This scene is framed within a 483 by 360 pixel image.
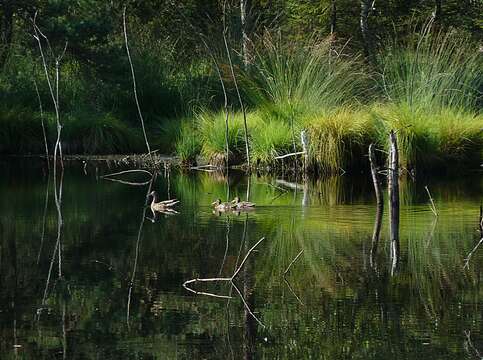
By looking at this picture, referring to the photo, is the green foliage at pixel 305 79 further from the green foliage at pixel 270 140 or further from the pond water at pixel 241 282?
the pond water at pixel 241 282

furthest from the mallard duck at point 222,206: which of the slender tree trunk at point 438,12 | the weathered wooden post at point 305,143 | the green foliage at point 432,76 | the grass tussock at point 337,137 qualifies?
the slender tree trunk at point 438,12

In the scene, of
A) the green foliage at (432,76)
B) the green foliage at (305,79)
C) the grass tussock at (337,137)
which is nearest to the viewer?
the grass tussock at (337,137)

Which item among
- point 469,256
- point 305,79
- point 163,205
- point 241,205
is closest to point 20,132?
point 305,79

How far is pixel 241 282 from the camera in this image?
26.8 ft

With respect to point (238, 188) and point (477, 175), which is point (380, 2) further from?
point (238, 188)

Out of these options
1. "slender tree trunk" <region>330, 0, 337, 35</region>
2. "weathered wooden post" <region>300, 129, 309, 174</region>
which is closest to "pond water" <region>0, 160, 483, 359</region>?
"weathered wooden post" <region>300, 129, 309, 174</region>

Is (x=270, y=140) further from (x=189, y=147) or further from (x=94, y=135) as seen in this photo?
(x=94, y=135)

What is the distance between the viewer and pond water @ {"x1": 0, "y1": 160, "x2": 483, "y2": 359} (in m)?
6.48

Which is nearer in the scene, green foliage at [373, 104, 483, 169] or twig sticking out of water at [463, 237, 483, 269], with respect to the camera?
twig sticking out of water at [463, 237, 483, 269]

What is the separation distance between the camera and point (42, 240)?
34.0ft

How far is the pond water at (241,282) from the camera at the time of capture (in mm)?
6477

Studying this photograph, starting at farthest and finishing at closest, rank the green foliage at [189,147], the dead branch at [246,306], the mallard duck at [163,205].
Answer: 1. the green foliage at [189,147]
2. the mallard duck at [163,205]
3. the dead branch at [246,306]

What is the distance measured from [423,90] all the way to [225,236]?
798 centimetres

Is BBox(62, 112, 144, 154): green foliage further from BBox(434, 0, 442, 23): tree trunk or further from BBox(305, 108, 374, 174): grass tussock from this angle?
BBox(434, 0, 442, 23): tree trunk
